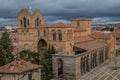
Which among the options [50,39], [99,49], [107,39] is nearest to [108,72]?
[99,49]

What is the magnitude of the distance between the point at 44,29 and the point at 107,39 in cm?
2170

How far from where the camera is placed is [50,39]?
182 ft

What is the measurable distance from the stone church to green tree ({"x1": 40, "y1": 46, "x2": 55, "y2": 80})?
106 cm

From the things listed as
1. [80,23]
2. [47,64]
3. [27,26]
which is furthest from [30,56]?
[80,23]

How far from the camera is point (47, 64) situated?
5031 cm

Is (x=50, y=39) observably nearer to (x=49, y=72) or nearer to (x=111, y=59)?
(x=49, y=72)

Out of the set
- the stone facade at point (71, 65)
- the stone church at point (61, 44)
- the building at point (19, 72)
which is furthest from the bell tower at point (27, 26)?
the building at point (19, 72)

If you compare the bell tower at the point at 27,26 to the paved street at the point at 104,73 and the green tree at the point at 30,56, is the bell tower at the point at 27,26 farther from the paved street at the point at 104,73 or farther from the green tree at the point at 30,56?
the paved street at the point at 104,73

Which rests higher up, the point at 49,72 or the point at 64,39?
the point at 64,39

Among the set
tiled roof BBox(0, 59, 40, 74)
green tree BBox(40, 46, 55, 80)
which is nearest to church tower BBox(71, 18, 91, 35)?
green tree BBox(40, 46, 55, 80)

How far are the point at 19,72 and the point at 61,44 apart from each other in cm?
2174

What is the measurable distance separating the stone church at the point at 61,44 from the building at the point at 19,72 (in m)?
12.9

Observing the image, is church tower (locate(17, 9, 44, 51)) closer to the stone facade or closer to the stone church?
the stone church

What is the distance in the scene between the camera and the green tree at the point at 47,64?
4766 centimetres
